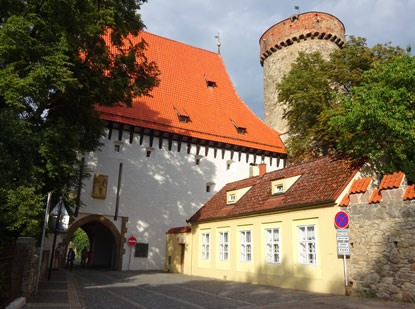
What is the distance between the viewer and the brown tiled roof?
12.6 meters

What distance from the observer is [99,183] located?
22.3m

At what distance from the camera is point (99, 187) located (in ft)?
73.0

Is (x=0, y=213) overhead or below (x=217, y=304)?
overhead

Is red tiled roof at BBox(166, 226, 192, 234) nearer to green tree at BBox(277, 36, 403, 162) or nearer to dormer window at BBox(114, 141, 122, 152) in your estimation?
dormer window at BBox(114, 141, 122, 152)

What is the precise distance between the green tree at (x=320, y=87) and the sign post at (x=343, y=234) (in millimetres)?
8217

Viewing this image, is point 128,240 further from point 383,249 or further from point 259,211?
point 383,249

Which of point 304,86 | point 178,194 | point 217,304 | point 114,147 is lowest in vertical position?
point 217,304


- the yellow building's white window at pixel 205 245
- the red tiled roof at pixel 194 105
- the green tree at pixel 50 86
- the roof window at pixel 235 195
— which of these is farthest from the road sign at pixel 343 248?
the red tiled roof at pixel 194 105

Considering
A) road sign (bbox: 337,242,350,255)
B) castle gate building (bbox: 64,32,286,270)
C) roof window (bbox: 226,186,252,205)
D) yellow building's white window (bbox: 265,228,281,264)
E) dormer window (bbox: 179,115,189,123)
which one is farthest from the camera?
dormer window (bbox: 179,115,189,123)

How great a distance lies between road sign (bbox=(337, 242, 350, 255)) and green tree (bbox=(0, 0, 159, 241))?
865 centimetres

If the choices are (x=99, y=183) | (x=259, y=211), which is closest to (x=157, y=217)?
(x=99, y=183)

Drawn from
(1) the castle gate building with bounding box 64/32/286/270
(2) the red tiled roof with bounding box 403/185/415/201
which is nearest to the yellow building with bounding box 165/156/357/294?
(2) the red tiled roof with bounding box 403/185/415/201

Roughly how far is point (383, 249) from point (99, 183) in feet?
54.3

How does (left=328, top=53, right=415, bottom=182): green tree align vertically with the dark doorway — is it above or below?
above
